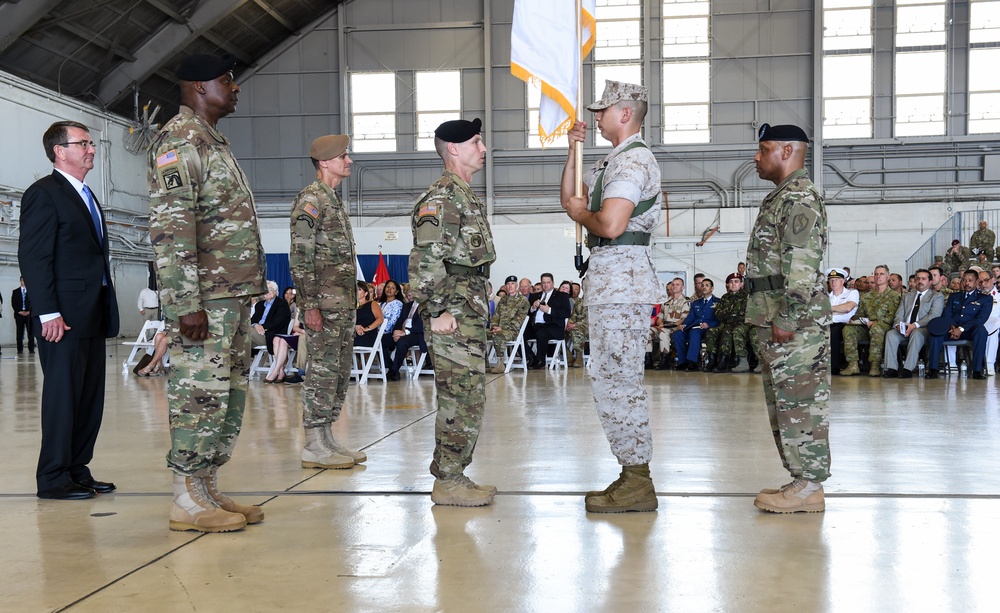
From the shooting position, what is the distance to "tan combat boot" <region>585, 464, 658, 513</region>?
3164 mm

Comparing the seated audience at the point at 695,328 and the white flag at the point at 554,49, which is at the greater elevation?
the white flag at the point at 554,49

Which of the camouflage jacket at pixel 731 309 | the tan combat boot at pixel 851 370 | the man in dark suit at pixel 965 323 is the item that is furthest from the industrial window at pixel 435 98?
the man in dark suit at pixel 965 323

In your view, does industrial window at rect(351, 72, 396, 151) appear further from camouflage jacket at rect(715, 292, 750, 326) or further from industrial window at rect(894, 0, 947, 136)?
industrial window at rect(894, 0, 947, 136)

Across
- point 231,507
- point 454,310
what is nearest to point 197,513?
point 231,507

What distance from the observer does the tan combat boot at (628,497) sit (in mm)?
3164

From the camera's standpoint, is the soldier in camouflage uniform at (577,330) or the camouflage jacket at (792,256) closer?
the camouflage jacket at (792,256)

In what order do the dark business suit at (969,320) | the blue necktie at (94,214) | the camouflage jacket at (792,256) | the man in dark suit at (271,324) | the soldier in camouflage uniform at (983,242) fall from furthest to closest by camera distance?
the soldier in camouflage uniform at (983,242) → the man in dark suit at (271,324) → the dark business suit at (969,320) → the blue necktie at (94,214) → the camouflage jacket at (792,256)

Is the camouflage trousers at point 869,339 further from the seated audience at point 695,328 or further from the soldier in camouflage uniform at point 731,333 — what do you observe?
the seated audience at point 695,328

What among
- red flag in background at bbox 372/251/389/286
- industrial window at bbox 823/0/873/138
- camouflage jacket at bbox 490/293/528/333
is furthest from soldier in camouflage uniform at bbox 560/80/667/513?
industrial window at bbox 823/0/873/138

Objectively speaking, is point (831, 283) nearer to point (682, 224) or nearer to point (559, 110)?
point (559, 110)

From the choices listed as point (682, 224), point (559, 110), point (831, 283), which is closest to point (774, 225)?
point (559, 110)

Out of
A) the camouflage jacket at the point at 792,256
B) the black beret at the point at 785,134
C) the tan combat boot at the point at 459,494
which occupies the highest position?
the black beret at the point at 785,134

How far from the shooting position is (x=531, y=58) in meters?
3.88

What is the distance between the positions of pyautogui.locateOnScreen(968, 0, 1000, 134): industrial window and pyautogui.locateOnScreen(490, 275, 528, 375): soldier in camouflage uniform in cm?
1334
